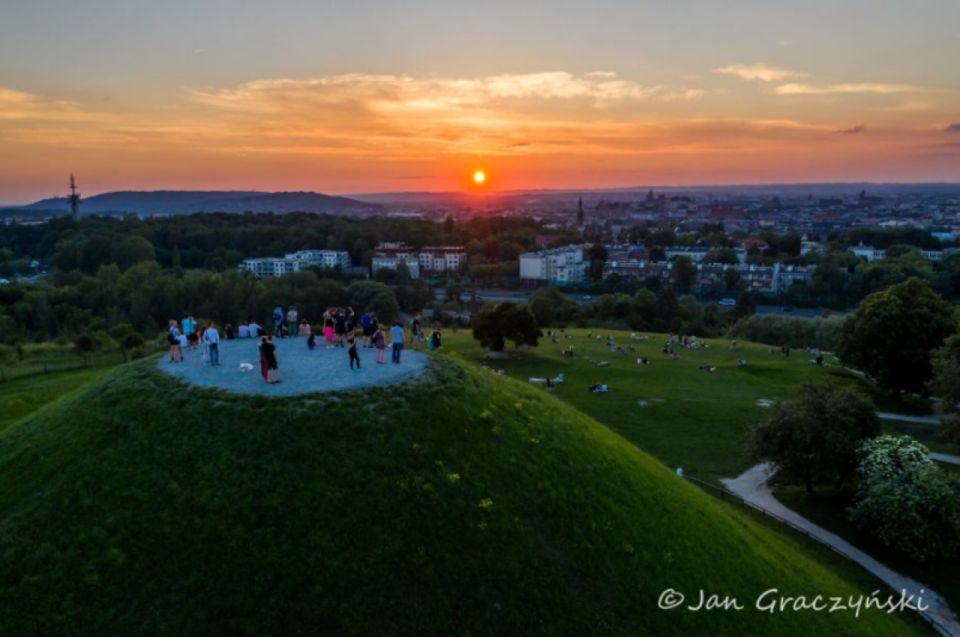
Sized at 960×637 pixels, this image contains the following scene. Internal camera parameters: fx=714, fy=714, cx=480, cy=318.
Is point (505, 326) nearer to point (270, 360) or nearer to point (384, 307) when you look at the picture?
point (384, 307)

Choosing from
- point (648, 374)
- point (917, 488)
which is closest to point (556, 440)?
point (917, 488)

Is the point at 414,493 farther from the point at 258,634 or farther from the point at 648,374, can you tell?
the point at 648,374

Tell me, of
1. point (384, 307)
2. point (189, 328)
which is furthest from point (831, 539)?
point (384, 307)

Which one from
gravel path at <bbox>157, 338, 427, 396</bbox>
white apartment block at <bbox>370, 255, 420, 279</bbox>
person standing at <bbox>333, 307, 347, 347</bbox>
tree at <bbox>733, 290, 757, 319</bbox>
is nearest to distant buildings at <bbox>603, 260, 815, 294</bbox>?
tree at <bbox>733, 290, 757, 319</bbox>

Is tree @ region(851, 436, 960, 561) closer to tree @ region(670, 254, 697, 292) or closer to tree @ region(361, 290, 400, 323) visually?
tree @ region(361, 290, 400, 323)

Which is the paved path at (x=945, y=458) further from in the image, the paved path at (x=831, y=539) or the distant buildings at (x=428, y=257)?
the distant buildings at (x=428, y=257)
